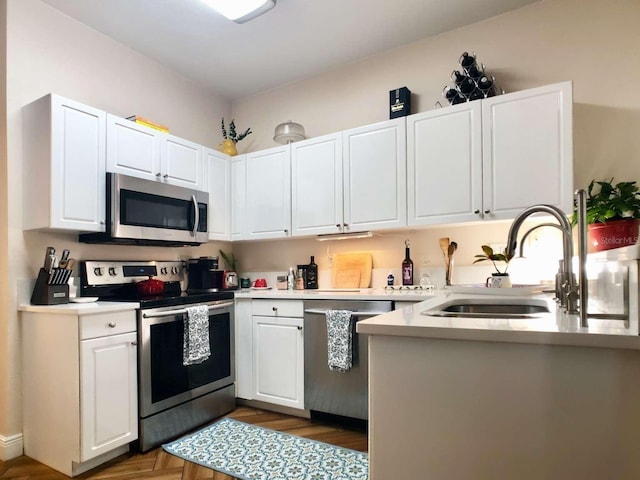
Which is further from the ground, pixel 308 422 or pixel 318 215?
pixel 318 215

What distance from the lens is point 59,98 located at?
2289mm

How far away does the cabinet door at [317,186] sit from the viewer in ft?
9.82

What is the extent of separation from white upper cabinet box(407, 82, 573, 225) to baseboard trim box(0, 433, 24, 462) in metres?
2.76

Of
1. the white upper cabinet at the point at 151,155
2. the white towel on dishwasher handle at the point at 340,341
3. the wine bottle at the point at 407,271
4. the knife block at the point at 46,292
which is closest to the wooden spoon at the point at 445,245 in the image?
the wine bottle at the point at 407,271

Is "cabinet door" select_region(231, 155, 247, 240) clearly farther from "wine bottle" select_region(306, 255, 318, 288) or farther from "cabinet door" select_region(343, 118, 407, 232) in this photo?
"cabinet door" select_region(343, 118, 407, 232)

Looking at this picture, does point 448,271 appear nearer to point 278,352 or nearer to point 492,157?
point 492,157

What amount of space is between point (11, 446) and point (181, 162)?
2.10 m

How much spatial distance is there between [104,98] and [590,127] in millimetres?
3333

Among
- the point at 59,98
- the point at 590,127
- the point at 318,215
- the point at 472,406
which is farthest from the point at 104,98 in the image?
the point at 590,127

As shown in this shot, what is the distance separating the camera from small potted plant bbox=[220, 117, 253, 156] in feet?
11.9

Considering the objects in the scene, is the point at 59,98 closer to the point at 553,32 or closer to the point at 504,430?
the point at 504,430

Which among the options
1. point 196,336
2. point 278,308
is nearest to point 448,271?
point 278,308

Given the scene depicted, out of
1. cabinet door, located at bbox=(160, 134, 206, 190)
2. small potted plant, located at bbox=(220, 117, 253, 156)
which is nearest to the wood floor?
cabinet door, located at bbox=(160, 134, 206, 190)

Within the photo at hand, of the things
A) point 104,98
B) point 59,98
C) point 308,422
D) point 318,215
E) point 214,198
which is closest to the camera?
point 59,98
